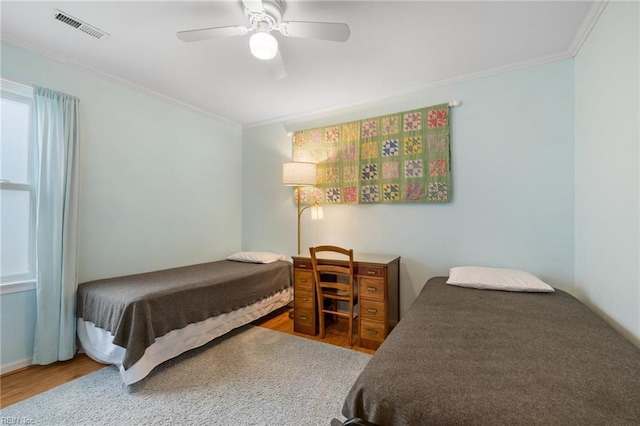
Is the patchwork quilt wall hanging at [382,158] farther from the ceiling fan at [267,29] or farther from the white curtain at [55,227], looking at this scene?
the white curtain at [55,227]

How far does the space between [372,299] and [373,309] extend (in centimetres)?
9

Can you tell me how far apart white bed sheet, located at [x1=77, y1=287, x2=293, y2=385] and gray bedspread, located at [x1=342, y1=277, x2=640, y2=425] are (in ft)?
5.50

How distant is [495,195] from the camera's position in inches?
99.0

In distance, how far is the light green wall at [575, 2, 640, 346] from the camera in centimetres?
141

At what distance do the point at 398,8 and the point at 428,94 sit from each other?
122 centimetres

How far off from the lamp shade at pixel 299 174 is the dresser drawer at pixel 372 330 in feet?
5.11

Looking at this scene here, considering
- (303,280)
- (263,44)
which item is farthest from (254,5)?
(303,280)

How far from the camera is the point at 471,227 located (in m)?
2.61

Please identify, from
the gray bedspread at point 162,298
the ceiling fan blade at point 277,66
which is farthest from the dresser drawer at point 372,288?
the ceiling fan blade at point 277,66

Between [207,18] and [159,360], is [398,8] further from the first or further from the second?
[159,360]

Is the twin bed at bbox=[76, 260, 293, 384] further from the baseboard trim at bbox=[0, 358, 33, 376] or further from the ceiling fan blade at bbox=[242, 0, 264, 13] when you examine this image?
the ceiling fan blade at bbox=[242, 0, 264, 13]

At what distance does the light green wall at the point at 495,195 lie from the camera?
229cm

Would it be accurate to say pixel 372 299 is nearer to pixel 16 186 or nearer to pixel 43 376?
pixel 43 376

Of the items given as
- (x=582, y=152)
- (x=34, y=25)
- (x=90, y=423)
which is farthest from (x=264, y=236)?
(x=582, y=152)
